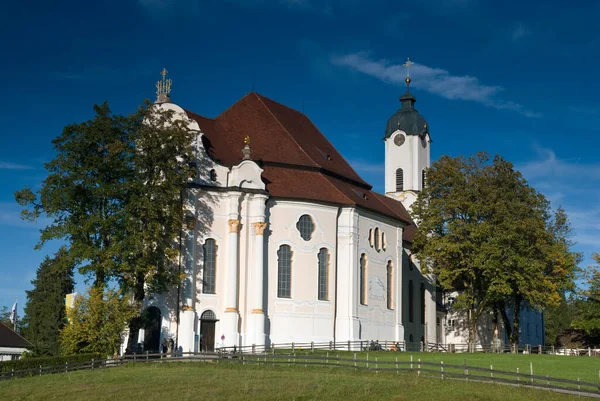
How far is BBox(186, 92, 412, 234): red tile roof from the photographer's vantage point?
→ 172ft

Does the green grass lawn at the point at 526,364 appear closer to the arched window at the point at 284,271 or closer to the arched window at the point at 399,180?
the arched window at the point at 284,271

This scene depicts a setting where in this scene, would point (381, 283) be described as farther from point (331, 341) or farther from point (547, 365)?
point (547, 365)

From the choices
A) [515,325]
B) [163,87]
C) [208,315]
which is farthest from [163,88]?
[515,325]

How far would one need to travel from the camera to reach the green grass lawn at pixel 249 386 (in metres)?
28.2

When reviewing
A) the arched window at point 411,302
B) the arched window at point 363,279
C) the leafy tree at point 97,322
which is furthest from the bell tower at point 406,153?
the leafy tree at point 97,322

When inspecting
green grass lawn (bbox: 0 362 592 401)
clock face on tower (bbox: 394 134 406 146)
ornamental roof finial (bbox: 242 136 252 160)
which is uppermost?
clock face on tower (bbox: 394 134 406 146)

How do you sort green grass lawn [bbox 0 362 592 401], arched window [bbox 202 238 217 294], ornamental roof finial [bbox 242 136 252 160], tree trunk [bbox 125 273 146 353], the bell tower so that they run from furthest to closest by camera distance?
the bell tower
ornamental roof finial [bbox 242 136 252 160]
arched window [bbox 202 238 217 294]
tree trunk [bbox 125 273 146 353]
green grass lawn [bbox 0 362 592 401]

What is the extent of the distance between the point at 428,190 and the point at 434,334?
1294cm

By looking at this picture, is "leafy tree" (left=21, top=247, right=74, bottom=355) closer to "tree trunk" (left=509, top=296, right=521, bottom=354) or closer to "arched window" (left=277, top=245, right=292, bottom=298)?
"arched window" (left=277, top=245, right=292, bottom=298)

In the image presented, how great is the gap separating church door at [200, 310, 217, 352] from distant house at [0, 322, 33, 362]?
1842 cm

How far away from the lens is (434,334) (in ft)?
215

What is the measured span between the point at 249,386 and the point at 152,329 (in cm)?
1890

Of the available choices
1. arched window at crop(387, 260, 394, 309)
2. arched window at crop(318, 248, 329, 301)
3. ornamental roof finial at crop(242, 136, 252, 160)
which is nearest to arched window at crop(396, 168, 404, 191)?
arched window at crop(387, 260, 394, 309)

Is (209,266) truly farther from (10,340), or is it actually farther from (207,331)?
(10,340)
